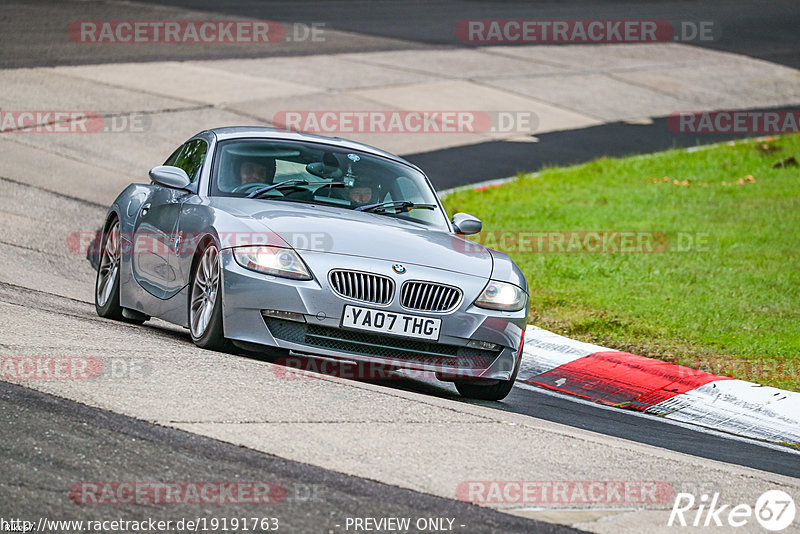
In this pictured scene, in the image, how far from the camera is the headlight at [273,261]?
22.4 ft

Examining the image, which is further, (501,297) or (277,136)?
(277,136)

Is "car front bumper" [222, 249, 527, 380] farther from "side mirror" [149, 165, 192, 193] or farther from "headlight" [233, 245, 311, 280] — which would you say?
"side mirror" [149, 165, 192, 193]

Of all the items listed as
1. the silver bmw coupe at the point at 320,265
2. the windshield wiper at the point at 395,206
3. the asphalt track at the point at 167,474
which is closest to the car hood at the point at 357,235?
the silver bmw coupe at the point at 320,265

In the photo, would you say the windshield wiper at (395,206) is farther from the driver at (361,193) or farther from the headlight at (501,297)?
the headlight at (501,297)

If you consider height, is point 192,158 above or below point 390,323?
above

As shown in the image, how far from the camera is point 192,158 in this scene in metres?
8.80

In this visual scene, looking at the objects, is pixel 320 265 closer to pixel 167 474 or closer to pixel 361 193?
pixel 361 193

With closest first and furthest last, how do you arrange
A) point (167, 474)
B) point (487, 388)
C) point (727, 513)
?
point (167, 474)
point (727, 513)
point (487, 388)

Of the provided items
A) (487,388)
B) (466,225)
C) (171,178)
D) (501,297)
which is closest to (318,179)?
(171,178)

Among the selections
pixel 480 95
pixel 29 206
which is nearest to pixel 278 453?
pixel 29 206

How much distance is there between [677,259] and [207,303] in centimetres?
667

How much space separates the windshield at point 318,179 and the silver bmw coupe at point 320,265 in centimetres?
1

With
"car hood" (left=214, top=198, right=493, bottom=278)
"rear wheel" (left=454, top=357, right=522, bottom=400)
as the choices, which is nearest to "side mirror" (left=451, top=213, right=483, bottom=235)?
"car hood" (left=214, top=198, right=493, bottom=278)

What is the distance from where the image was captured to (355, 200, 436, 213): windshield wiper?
26.5 ft
